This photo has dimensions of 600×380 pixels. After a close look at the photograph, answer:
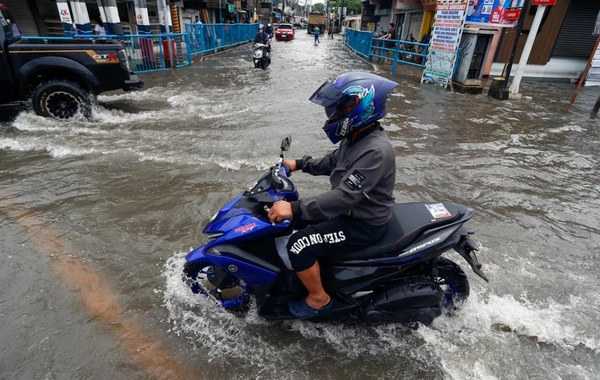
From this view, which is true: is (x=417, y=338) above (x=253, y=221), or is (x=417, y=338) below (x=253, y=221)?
below

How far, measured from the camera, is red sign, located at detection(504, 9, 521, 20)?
10.2 metres

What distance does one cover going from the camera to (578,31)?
15359 mm

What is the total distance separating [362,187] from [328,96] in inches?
24.4

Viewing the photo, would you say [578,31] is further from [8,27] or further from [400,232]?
[8,27]

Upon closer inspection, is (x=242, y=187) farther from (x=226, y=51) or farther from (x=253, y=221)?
(x=226, y=51)

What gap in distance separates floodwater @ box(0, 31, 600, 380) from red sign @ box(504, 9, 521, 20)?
4333mm

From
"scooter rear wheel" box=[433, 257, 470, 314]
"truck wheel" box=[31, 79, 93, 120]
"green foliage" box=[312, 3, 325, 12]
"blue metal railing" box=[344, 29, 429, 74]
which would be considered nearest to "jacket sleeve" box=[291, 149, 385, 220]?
"scooter rear wheel" box=[433, 257, 470, 314]

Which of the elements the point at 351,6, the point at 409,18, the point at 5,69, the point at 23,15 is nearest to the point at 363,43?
the point at 409,18

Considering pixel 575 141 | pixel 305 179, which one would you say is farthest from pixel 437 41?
pixel 305 179

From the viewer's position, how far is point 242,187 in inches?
191

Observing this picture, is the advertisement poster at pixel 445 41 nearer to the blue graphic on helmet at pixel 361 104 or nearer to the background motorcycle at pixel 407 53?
the background motorcycle at pixel 407 53

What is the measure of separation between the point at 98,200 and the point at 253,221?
3.03 meters

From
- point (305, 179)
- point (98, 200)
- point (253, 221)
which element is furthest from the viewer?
point (305, 179)

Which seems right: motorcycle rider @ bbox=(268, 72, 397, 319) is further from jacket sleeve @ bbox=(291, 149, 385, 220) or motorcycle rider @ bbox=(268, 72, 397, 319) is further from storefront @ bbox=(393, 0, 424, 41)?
storefront @ bbox=(393, 0, 424, 41)
